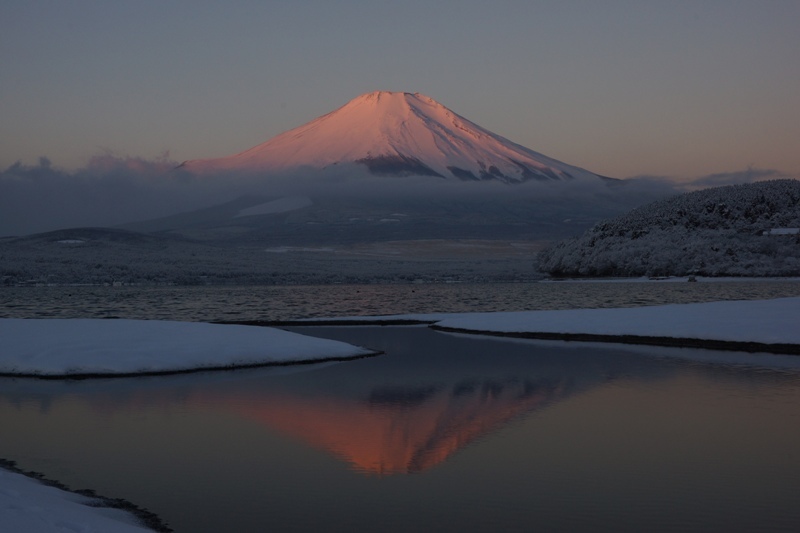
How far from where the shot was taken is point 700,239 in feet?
319

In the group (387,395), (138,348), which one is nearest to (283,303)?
(138,348)

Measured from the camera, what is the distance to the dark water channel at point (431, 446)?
10102 mm

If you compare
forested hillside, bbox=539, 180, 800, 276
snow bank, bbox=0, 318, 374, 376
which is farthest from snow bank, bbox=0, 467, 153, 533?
forested hillside, bbox=539, 180, 800, 276

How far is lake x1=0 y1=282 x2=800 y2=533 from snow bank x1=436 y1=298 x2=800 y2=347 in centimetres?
290

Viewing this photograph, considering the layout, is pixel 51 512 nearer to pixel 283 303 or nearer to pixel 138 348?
pixel 138 348

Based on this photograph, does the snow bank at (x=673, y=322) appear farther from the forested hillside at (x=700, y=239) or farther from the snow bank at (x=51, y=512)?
the forested hillside at (x=700, y=239)

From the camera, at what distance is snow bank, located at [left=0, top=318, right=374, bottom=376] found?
21.1m

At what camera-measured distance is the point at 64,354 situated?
21531mm

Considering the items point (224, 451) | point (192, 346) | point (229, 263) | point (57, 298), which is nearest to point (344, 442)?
point (224, 451)

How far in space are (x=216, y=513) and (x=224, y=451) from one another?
10.3 ft

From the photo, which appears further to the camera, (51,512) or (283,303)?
(283,303)

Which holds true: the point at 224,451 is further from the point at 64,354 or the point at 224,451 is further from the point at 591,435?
the point at 64,354

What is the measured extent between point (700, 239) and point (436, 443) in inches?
3548

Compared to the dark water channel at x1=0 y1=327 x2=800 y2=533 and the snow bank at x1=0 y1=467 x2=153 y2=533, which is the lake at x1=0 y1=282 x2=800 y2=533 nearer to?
the dark water channel at x1=0 y1=327 x2=800 y2=533
